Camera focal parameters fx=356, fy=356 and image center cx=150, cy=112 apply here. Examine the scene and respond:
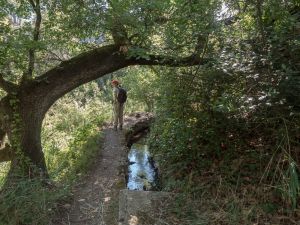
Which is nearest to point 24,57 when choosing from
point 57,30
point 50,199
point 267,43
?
point 57,30

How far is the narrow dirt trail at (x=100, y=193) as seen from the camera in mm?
5859

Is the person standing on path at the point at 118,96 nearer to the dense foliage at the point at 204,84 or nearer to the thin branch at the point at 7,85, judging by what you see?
the dense foliage at the point at 204,84

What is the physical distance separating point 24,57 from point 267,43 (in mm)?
4487

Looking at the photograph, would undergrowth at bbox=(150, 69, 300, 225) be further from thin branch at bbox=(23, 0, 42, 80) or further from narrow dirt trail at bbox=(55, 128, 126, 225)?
thin branch at bbox=(23, 0, 42, 80)

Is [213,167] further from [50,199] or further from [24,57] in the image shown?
[24,57]

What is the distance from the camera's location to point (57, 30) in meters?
7.11

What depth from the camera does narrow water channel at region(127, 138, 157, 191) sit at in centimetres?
840

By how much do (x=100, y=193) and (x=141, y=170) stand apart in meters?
2.83

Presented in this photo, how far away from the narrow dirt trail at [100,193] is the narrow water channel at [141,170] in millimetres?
433

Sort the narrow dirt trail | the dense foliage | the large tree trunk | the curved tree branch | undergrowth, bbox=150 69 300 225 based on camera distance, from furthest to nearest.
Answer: the curved tree branch, the large tree trunk, the narrow dirt trail, the dense foliage, undergrowth, bbox=150 69 300 225

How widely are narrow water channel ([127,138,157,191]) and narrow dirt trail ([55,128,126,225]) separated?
0.43 m

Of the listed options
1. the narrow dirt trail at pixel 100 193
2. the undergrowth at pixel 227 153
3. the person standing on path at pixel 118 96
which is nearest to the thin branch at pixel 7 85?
the narrow dirt trail at pixel 100 193

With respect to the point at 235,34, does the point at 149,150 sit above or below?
below

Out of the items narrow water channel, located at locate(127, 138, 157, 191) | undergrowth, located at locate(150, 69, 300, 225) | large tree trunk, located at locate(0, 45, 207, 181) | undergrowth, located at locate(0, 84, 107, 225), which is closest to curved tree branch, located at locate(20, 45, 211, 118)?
large tree trunk, located at locate(0, 45, 207, 181)
